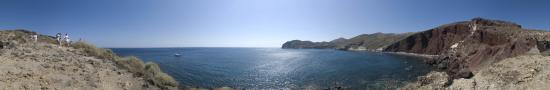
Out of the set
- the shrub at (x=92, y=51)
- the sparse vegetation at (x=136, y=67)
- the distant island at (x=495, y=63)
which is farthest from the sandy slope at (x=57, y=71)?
the distant island at (x=495, y=63)

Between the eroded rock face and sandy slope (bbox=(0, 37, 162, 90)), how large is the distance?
105 feet

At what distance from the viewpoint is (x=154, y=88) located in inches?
1203

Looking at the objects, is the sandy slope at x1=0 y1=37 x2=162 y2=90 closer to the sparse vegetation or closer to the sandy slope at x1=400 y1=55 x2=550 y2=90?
the sparse vegetation

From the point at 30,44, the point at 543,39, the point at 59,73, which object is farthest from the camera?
the point at 543,39

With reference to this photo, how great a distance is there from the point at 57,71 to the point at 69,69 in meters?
1.50

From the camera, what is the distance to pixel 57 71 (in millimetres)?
25500

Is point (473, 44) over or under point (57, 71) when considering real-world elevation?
over

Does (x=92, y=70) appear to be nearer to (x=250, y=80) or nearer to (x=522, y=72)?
(x=250, y=80)

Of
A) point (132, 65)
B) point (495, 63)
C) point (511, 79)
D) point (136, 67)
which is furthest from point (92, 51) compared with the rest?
point (495, 63)

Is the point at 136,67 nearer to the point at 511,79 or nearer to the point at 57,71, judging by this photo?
the point at 57,71

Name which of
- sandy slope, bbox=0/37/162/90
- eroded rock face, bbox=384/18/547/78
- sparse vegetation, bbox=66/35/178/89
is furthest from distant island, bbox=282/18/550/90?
sandy slope, bbox=0/37/162/90

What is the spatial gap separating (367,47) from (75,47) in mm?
170990

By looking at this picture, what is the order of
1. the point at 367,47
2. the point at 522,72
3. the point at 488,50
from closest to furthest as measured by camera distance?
the point at 522,72 < the point at 488,50 < the point at 367,47

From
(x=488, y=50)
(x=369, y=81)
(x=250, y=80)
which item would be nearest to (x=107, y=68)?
(x=250, y=80)
